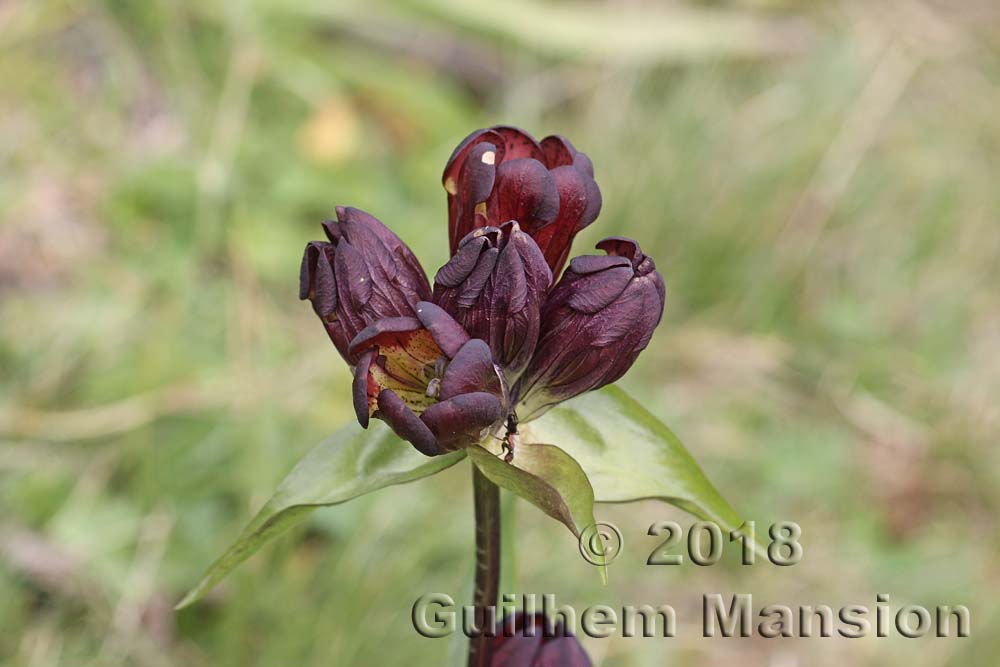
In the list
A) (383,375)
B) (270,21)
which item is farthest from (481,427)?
(270,21)

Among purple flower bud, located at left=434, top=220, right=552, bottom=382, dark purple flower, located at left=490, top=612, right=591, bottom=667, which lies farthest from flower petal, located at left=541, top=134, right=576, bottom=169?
dark purple flower, located at left=490, top=612, right=591, bottom=667

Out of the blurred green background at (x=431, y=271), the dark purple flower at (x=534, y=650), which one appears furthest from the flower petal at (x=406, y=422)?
the blurred green background at (x=431, y=271)

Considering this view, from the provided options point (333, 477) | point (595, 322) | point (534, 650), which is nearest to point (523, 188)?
point (595, 322)

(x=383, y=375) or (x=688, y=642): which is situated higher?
(x=688, y=642)

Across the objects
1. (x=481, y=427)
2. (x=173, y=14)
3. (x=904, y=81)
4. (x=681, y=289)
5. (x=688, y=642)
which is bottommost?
(x=481, y=427)

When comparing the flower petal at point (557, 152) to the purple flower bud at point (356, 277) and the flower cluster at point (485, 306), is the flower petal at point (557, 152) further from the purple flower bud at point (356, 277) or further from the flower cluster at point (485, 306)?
the purple flower bud at point (356, 277)

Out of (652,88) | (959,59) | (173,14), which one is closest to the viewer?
(173,14)

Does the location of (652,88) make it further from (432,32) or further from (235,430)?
(235,430)
